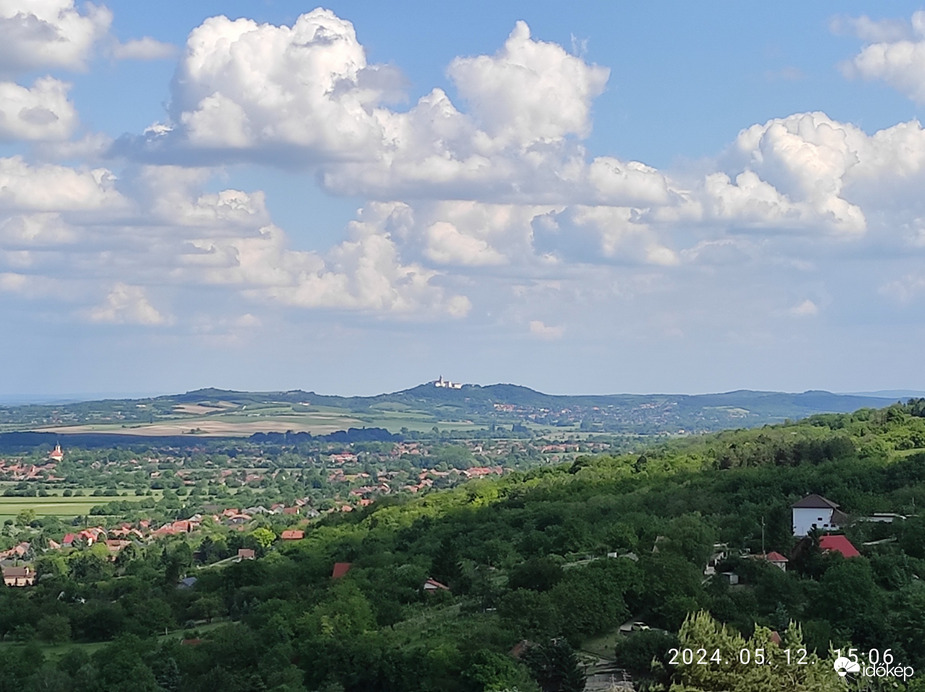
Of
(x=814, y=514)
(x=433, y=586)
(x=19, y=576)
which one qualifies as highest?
(x=814, y=514)

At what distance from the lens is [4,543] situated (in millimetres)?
107250

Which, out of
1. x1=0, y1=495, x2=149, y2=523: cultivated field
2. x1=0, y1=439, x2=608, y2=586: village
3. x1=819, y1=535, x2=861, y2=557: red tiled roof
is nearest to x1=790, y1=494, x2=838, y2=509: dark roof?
x1=819, y1=535, x2=861, y2=557: red tiled roof

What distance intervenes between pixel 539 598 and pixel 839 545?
1221 cm

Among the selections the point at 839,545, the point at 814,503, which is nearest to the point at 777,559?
the point at 839,545

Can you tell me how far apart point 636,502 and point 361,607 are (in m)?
23.3

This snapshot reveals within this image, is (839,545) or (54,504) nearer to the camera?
(839,545)

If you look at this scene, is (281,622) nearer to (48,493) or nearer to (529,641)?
(529,641)

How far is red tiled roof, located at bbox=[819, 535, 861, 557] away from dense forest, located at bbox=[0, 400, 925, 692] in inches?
24.3

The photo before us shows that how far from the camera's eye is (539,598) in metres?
40.3

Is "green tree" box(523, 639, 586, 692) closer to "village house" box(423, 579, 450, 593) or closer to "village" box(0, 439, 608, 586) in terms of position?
"village house" box(423, 579, 450, 593)

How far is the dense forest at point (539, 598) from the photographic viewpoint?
35.4m

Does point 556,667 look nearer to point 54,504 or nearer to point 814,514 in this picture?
point 814,514

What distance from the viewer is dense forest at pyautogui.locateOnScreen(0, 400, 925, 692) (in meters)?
35.4

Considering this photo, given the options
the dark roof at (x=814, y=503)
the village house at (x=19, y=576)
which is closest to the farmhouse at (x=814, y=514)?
the dark roof at (x=814, y=503)
